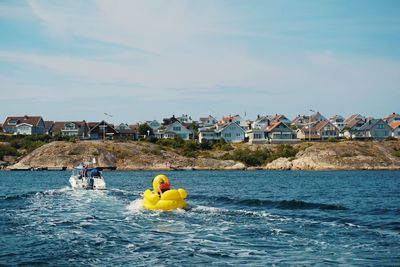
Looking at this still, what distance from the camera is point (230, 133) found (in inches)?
6353

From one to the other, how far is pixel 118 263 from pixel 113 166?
4014 inches

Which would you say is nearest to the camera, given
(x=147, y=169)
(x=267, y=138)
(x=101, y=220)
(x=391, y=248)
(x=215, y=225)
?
(x=391, y=248)

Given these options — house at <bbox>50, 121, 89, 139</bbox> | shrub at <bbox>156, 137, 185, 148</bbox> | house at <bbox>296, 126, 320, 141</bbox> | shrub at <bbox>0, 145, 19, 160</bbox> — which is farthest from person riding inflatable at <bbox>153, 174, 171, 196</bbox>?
house at <bbox>50, 121, 89, 139</bbox>

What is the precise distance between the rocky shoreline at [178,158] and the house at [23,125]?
45.0 metres

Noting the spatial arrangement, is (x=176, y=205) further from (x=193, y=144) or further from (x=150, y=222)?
(x=193, y=144)

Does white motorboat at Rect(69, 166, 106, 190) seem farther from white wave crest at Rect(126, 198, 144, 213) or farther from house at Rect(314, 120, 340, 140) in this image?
house at Rect(314, 120, 340, 140)

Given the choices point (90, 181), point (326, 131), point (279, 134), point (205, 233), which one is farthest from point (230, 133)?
point (205, 233)

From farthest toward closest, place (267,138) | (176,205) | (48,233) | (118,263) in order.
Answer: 1. (267,138)
2. (176,205)
3. (48,233)
4. (118,263)

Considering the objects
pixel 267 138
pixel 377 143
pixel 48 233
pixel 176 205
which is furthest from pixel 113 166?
pixel 48 233

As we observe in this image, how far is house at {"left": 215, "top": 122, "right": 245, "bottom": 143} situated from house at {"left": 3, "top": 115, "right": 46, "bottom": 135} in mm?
62017

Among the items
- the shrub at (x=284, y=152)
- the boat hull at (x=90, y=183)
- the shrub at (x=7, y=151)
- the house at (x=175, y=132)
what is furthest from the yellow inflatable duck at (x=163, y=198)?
the house at (x=175, y=132)

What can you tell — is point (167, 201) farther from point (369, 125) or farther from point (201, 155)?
point (369, 125)

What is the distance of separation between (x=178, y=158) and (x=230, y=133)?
38371 millimetres

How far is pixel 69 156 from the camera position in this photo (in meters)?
121
